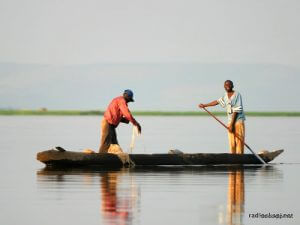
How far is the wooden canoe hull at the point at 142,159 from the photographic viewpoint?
22297mm

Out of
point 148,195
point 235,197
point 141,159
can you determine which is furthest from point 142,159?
point 235,197

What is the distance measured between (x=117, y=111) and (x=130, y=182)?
346cm

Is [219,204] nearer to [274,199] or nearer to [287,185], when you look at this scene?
[274,199]

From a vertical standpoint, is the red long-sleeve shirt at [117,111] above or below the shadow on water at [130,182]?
above

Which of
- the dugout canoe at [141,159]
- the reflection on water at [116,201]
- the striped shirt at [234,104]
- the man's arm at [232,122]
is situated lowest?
the reflection on water at [116,201]

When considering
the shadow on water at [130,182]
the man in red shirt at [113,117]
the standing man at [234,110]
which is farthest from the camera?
the standing man at [234,110]

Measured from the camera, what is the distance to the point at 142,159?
22.9 metres

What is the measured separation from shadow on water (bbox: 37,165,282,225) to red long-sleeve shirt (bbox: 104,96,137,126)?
109cm

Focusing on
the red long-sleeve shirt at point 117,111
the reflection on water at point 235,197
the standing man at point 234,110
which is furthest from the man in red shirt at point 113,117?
the reflection on water at point 235,197

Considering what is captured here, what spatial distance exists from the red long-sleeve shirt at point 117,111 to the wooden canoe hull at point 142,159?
788mm

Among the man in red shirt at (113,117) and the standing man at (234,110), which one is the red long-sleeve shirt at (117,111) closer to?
the man in red shirt at (113,117)

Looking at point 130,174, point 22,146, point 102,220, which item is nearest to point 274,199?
point 102,220

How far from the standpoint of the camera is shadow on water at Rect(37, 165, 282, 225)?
590 inches

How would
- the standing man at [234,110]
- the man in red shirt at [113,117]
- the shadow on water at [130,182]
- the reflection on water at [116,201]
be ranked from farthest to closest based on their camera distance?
the standing man at [234,110], the man in red shirt at [113,117], the shadow on water at [130,182], the reflection on water at [116,201]
